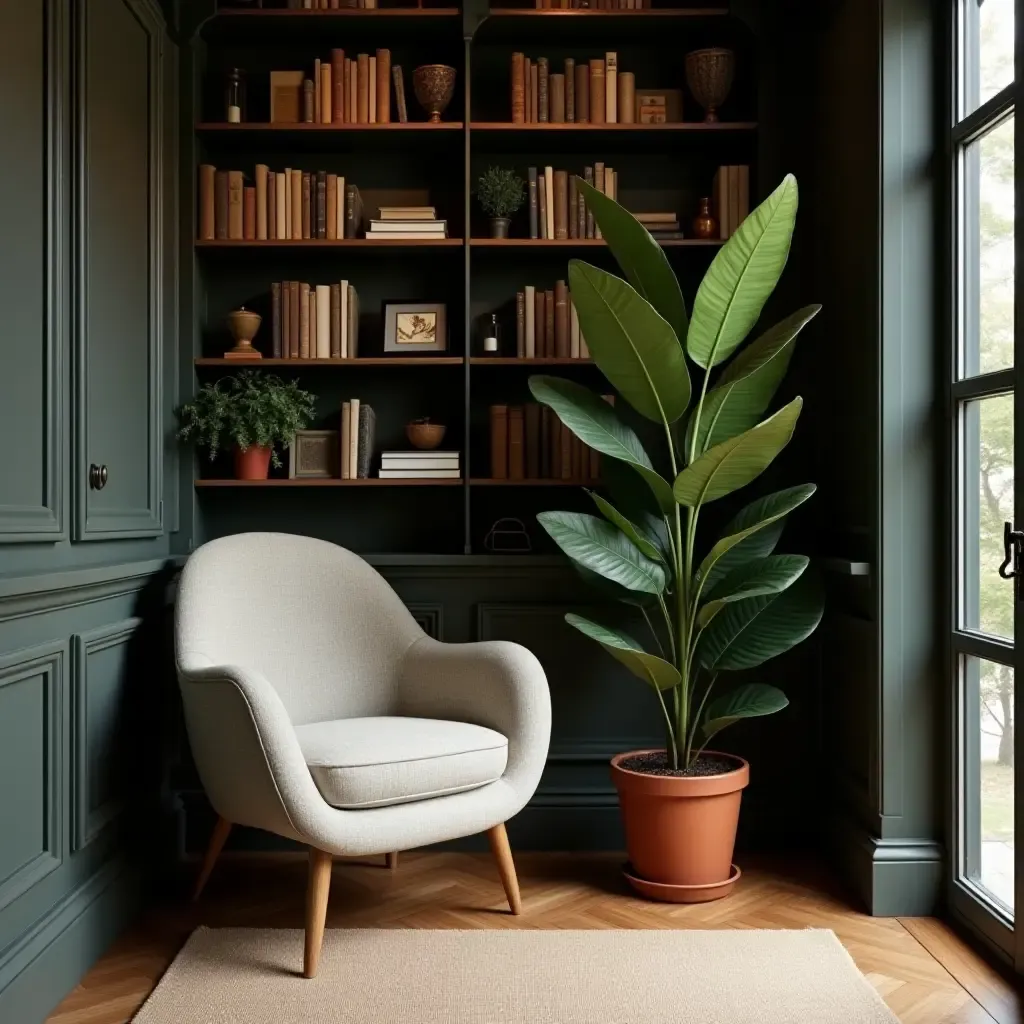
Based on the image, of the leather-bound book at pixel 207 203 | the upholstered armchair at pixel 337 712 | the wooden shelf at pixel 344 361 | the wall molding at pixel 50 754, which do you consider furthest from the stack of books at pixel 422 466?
the wall molding at pixel 50 754

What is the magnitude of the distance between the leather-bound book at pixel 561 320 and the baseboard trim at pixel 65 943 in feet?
5.90

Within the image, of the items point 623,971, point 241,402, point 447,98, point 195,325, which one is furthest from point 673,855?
point 447,98

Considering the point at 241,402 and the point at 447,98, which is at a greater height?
the point at 447,98

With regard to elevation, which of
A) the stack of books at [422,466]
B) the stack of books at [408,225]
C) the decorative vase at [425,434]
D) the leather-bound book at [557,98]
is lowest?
the stack of books at [422,466]

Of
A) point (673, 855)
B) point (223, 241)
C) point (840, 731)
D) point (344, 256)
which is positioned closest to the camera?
point (673, 855)

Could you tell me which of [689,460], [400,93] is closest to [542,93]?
[400,93]

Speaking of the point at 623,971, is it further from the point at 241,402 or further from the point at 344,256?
the point at 344,256

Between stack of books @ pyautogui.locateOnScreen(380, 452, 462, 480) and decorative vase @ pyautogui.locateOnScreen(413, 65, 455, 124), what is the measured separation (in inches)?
38.5

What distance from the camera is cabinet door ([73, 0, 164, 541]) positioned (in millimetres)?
2457

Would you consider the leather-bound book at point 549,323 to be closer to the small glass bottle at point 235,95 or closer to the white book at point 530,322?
the white book at point 530,322

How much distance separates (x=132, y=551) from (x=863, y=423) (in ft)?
6.11

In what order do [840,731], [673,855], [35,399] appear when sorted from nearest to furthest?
[35,399]
[673,855]
[840,731]

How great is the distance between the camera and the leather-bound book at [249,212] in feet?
10.7

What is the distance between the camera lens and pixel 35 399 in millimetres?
2203
